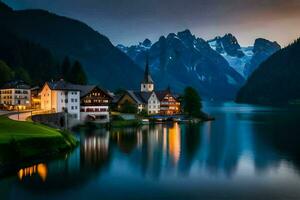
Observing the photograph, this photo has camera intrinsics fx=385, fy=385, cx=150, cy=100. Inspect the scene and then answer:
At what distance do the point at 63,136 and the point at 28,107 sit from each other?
53199 mm

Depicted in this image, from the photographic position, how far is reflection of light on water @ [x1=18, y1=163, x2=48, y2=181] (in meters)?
49.3

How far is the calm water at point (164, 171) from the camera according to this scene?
44062 mm

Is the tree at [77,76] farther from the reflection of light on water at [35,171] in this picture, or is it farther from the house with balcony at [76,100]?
the reflection of light on water at [35,171]

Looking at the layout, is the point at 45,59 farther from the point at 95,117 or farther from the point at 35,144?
the point at 35,144

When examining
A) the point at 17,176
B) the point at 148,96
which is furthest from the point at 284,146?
the point at 148,96

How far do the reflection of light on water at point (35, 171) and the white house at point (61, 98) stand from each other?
52.0 m

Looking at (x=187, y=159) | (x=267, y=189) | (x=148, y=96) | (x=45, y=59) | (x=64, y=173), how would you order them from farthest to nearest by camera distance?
(x=45, y=59), (x=148, y=96), (x=187, y=159), (x=64, y=173), (x=267, y=189)

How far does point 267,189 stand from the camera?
1825 inches

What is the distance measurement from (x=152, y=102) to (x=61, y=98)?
2105 inches

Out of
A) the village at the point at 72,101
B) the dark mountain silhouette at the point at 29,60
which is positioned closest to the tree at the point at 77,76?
the village at the point at 72,101

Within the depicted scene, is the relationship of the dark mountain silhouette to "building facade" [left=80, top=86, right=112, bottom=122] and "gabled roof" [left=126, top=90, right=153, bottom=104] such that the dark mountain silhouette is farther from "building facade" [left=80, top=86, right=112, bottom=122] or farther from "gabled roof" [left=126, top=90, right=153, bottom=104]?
"building facade" [left=80, top=86, right=112, bottom=122]

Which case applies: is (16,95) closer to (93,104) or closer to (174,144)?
(93,104)

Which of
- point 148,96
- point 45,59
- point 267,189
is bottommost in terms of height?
point 267,189

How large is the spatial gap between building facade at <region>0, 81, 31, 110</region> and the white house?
1226 centimetres
